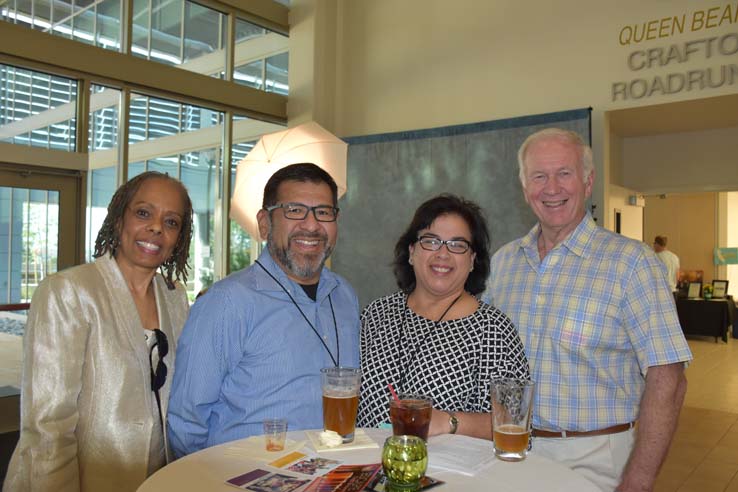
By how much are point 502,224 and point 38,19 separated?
561cm

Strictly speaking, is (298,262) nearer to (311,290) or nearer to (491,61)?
(311,290)

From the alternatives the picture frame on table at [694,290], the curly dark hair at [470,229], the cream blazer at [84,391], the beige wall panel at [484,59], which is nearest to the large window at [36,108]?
the beige wall panel at [484,59]

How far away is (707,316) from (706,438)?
729cm

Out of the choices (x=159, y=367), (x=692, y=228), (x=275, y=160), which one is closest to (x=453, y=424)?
(x=159, y=367)

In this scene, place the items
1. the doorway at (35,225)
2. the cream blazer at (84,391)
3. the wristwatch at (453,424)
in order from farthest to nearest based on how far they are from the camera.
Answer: the doorway at (35,225) → the cream blazer at (84,391) → the wristwatch at (453,424)

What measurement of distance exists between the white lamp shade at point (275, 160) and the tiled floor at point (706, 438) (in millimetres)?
3367

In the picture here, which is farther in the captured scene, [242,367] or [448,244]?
[448,244]

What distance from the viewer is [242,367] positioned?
6.24 ft

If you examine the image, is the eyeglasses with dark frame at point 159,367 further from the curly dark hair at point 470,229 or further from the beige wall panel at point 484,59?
the beige wall panel at point 484,59

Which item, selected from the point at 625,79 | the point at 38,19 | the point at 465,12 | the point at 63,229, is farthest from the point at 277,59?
the point at 625,79

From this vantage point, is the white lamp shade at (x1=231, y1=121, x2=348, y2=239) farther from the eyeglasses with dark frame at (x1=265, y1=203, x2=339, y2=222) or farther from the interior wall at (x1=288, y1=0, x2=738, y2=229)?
the interior wall at (x1=288, y1=0, x2=738, y2=229)

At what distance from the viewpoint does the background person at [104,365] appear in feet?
6.23

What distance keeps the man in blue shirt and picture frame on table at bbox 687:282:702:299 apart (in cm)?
1216

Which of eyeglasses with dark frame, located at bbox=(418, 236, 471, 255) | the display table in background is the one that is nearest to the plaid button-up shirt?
eyeglasses with dark frame, located at bbox=(418, 236, 471, 255)
